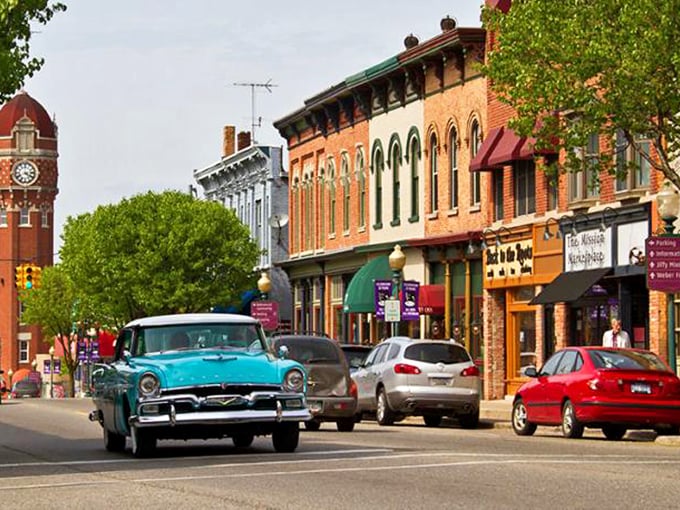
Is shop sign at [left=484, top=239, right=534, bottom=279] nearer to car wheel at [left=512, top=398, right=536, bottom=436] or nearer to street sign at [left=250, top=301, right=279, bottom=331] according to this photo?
street sign at [left=250, top=301, right=279, bottom=331]

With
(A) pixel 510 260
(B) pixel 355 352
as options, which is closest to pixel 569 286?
(B) pixel 355 352

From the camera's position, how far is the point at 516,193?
4600 cm

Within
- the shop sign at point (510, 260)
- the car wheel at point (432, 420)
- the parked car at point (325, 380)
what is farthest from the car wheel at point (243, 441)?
the shop sign at point (510, 260)

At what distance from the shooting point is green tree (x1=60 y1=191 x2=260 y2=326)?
258ft

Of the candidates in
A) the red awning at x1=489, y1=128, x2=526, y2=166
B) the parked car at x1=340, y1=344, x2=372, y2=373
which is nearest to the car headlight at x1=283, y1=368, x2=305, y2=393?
the parked car at x1=340, y1=344, x2=372, y2=373

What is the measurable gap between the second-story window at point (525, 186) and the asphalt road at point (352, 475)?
18.6m

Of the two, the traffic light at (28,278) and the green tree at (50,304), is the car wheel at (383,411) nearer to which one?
the traffic light at (28,278)

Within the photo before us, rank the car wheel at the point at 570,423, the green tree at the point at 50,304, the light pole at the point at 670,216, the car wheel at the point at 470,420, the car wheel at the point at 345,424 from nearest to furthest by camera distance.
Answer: the car wheel at the point at 570,423, the light pole at the point at 670,216, the car wheel at the point at 345,424, the car wheel at the point at 470,420, the green tree at the point at 50,304

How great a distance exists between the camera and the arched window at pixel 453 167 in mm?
50219

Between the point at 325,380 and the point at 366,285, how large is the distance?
24.6 meters

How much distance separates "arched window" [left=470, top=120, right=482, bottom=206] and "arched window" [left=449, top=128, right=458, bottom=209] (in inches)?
49.8

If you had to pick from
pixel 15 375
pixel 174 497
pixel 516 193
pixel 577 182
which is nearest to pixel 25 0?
pixel 174 497

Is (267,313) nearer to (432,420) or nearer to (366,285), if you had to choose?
(366,285)

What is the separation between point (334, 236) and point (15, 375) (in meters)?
99.2
